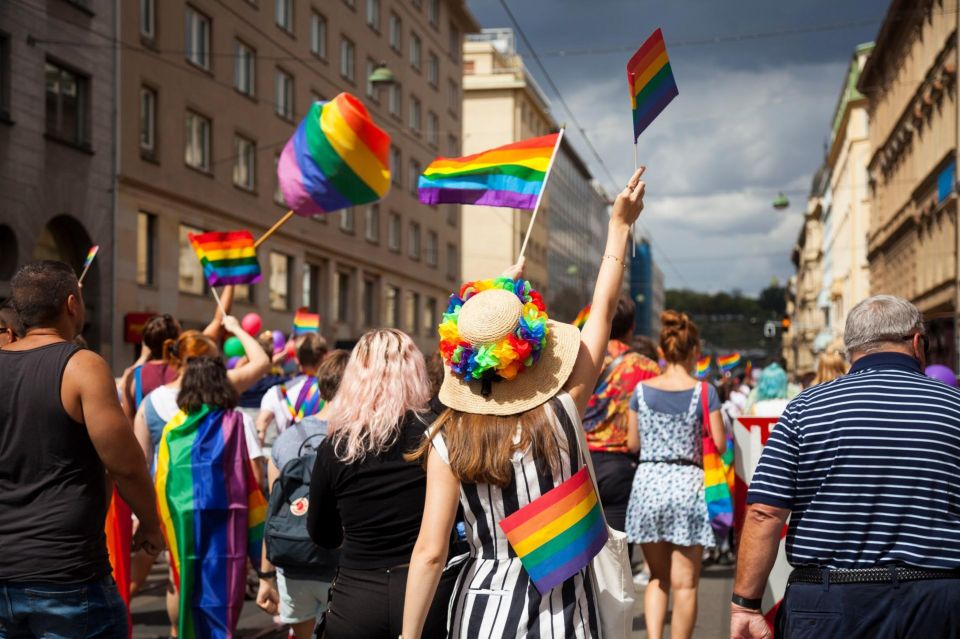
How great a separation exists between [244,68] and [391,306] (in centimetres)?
1563

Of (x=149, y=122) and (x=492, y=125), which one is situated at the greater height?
(x=492, y=125)

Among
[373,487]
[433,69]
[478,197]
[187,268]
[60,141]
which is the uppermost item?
[433,69]

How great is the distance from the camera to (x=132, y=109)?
23.6m

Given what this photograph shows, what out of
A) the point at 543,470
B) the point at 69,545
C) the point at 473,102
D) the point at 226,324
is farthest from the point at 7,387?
the point at 473,102

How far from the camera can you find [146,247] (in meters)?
24.9

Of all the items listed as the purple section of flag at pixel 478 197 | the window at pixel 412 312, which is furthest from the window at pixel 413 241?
the purple section of flag at pixel 478 197

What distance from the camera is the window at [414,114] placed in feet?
149

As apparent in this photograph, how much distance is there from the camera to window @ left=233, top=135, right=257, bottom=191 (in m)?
29.3

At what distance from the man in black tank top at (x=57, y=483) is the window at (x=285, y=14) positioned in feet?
96.7

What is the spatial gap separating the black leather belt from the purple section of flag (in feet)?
9.30

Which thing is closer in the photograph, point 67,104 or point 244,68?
point 67,104

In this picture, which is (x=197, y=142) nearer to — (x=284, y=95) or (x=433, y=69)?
(x=284, y=95)

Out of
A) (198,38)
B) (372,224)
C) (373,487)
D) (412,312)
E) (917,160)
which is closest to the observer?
(373,487)

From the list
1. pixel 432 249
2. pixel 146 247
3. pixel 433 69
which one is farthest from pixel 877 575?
pixel 433 69
